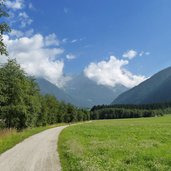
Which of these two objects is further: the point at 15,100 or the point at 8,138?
the point at 15,100

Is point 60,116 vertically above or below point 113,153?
above

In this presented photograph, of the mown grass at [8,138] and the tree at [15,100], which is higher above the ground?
the tree at [15,100]

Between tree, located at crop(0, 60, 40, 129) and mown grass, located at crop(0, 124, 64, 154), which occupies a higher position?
tree, located at crop(0, 60, 40, 129)

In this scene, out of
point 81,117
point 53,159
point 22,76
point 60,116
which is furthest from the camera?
point 81,117

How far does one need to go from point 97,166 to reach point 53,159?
4297 millimetres

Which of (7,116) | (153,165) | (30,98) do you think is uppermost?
(30,98)

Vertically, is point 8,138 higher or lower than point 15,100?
lower

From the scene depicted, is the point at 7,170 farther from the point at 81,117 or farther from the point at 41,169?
the point at 81,117

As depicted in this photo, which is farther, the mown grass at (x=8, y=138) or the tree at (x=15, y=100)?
the tree at (x=15, y=100)

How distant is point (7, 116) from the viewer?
4878cm

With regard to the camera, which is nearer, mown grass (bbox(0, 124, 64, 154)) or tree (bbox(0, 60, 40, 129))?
mown grass (bbox(0, 124, 64, 154))

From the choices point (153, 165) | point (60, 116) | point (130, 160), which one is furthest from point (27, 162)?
point (60, 116)

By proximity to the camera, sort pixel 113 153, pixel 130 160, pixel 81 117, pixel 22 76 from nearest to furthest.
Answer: pixel 130 160 < pixel 113 153 < pixel 22 76 < pixel 81 117

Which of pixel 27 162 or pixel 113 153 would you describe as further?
pixel 113 153
